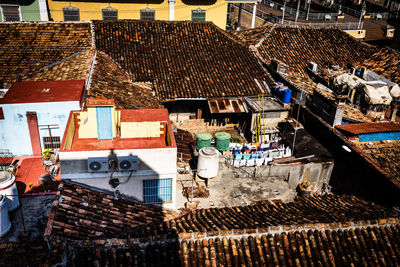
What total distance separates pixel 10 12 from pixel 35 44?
965cm

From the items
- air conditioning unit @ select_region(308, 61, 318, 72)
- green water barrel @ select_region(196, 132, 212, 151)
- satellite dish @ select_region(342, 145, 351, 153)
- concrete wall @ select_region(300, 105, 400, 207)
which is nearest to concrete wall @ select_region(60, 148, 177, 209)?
green water barrel @ select_region(196, 132, 212, 151)

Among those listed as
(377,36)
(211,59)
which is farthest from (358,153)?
(377,36)

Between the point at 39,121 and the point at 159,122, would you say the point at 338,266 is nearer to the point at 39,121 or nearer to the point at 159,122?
the point at 159,122

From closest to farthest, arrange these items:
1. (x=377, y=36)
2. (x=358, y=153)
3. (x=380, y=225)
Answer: (x=380, y=225) → (x=358, y=153) → (x=377, y=36)

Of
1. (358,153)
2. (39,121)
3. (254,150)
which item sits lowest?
(254,150)

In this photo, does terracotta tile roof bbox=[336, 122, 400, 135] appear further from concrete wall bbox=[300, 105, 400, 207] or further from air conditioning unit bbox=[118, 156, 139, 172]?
air conditioning unit bbox=[118, 156, 139, 172]

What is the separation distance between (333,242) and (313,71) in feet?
66.7

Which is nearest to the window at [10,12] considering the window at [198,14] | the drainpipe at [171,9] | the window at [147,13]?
the window at [147,13]

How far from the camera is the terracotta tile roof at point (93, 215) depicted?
12109 mm

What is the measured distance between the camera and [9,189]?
540 inches

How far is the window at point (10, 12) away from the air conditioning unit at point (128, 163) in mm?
26530

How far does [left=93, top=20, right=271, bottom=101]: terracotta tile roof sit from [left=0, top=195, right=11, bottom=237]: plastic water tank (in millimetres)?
13627

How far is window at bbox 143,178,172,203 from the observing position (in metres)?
14.5

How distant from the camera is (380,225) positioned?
12781 mm
